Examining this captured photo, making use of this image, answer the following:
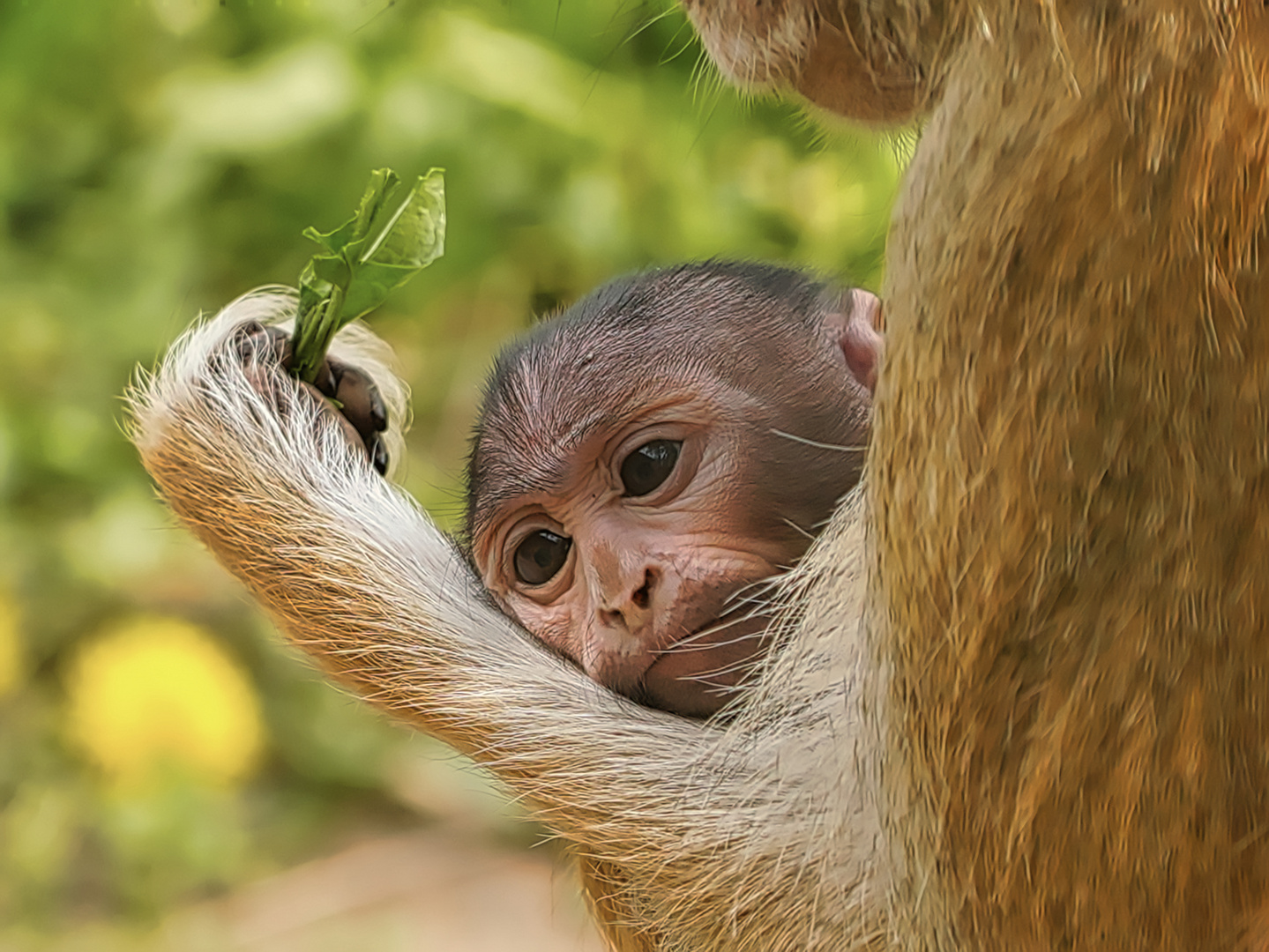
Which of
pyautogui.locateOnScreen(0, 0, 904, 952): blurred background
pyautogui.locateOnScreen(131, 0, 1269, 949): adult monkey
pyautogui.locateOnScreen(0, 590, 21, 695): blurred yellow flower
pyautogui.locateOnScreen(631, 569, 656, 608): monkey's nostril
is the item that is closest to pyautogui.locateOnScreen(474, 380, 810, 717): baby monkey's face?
pyautogui.locateOnScreen(631, 569, 656, 608): monkey's nostril

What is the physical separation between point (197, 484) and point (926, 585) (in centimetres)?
120

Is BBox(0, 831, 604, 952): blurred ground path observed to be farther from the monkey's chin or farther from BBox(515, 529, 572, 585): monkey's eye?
the monkey's chin

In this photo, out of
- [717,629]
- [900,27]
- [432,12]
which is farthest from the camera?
[432,12]

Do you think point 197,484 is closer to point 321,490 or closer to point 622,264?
point 321,490

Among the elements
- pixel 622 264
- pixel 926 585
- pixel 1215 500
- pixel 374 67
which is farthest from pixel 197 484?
pixel 374 67

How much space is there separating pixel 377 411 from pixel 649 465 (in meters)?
0.45

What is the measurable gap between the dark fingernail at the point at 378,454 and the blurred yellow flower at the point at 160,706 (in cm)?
181

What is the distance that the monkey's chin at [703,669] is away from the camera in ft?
4.67

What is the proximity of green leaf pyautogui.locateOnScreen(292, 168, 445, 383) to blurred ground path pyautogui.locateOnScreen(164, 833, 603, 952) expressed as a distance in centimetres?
186

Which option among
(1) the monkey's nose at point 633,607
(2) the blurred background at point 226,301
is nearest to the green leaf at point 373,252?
(1) the monkey's nose at point 633,607

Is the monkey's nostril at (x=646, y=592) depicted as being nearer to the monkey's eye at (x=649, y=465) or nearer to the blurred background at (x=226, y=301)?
the monkey's eye at (x=649, y=465)

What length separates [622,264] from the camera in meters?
3.19

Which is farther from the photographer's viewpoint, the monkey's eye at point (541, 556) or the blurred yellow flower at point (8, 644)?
the blurred yellow flower at point (8, 644)

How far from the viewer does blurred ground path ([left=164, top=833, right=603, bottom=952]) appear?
325 cm
